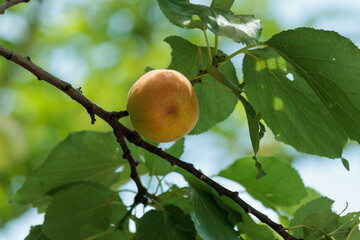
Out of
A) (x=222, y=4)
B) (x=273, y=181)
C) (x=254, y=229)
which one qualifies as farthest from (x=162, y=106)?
(x=273, y=181)

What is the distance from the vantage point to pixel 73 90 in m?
1.03

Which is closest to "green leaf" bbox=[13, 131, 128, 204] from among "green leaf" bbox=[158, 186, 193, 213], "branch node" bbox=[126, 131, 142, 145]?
"green leaf" bbox=[158, 186, 193, 213]

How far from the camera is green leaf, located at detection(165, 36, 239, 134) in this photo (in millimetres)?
1251

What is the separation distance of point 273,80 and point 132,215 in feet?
1.83

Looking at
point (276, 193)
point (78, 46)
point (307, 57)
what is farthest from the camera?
point (78, 46)

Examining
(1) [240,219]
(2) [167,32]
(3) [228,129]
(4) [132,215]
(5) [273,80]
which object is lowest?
(1) [240,219]

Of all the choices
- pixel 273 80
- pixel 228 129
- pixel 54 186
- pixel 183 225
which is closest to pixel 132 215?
pixel 183 225

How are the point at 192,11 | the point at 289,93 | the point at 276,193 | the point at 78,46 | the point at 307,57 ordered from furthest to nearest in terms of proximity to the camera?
the point at 78,46
the point at 276,193
the point at 289,93
the point at 307,57
the point at 192,11

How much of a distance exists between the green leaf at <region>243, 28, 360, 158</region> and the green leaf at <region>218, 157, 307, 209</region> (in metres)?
0.15

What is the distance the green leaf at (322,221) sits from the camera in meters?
1.06

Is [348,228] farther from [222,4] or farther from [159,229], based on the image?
[222,4]

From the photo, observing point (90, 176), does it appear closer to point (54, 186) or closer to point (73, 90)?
point (54, 186)

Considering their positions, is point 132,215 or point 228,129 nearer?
point 132,215

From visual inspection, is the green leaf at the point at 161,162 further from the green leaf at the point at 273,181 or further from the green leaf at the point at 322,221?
the green leaf at the point at 322,221
